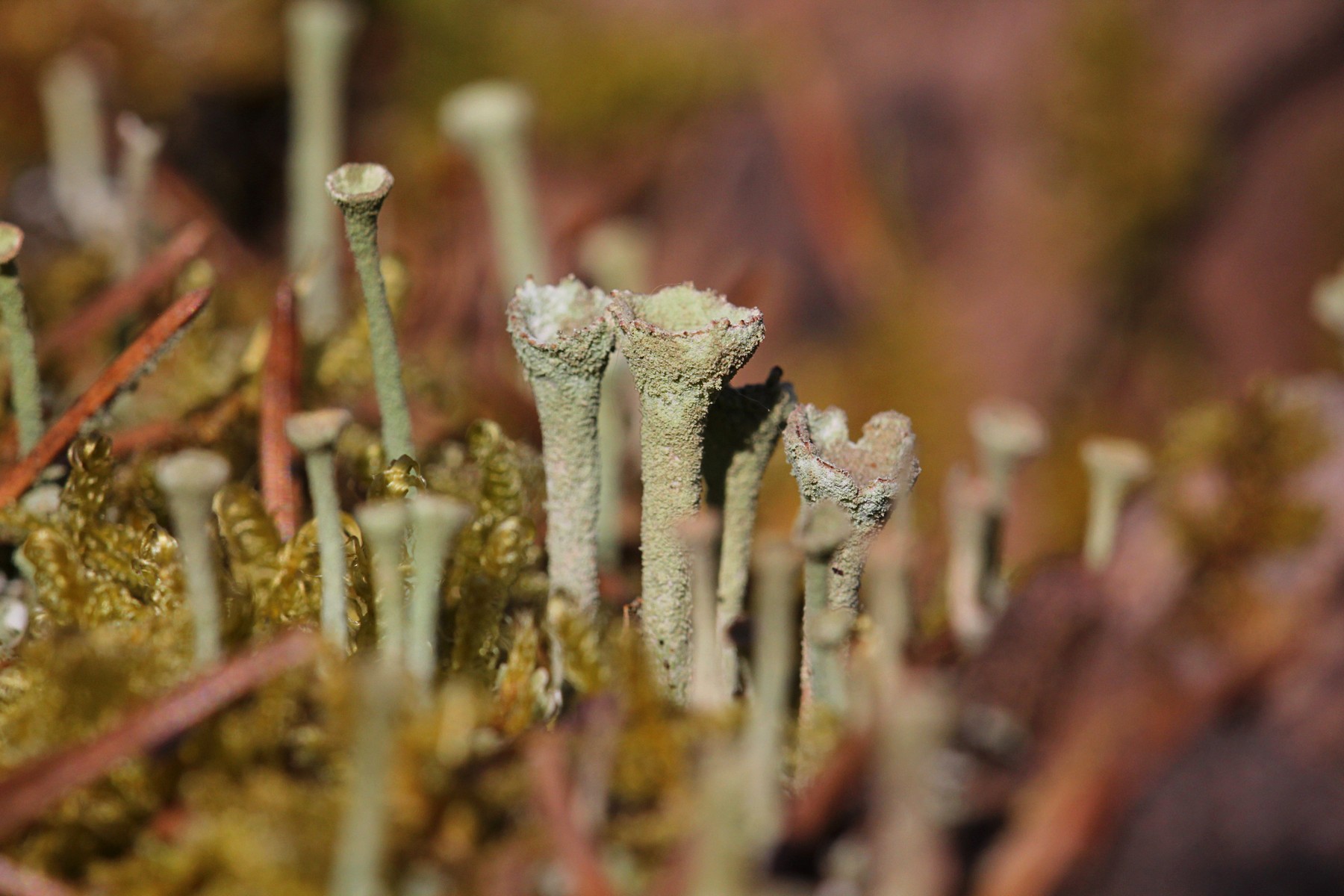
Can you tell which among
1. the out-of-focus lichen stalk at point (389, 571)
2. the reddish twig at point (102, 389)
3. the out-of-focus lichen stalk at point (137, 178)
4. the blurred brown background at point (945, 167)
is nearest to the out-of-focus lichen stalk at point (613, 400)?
the out-of-focus lichen stalk at point (389, 571)

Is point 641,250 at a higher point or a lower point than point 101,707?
higher

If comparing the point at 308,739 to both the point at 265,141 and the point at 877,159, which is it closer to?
the point at 265,141

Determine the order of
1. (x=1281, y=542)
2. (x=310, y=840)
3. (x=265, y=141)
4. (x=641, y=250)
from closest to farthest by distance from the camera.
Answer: (x=310, y=840) → (x=1281, y=542) → (x=641, y=250) → (x=265, y=141)

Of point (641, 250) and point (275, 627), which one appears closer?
point (275, 627)

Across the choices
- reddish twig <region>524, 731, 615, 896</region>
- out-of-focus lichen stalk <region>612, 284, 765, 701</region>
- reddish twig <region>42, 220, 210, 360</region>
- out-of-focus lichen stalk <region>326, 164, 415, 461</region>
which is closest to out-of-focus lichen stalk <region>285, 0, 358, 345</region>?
reddish twig <region>42, 220, 210, 360</region>

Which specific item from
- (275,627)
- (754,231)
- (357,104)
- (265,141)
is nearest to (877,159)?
(754,231)

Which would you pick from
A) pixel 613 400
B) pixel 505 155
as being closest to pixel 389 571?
pixel 613 400
